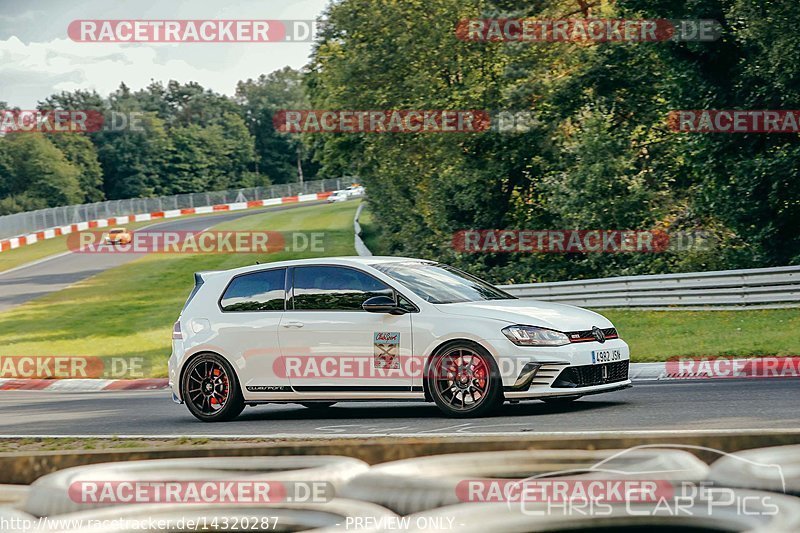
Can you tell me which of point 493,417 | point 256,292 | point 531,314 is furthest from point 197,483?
point 256,292

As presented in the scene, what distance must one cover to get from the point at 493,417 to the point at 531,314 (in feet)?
3.31

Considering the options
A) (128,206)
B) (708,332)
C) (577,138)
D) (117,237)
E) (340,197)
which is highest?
(340,197)

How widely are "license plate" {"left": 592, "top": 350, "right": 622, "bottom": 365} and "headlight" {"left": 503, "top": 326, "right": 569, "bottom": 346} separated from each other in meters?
0.33

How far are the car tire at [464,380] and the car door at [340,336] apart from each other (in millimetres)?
316

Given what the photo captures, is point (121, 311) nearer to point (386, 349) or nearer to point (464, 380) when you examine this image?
point (386, 349)

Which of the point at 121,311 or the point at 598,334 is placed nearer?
the point at 598,334

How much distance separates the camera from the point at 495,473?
5.65 meters

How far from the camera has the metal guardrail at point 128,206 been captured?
71581mm

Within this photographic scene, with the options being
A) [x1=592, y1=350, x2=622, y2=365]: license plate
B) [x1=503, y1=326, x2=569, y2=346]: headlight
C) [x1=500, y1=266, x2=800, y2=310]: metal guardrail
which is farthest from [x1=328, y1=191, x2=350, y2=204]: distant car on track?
[x1=503, y1=326, x2=569, y2=346]: headlight

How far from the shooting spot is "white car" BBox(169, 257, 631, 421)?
1050cm

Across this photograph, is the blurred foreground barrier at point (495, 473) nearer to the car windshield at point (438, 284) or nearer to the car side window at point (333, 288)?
the car windshield at point (438, 284)

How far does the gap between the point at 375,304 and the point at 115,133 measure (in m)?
118

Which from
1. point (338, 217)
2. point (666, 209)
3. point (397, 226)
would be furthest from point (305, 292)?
point (338, 217)

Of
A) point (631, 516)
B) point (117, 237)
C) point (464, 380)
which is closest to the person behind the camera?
point (631, 516)
